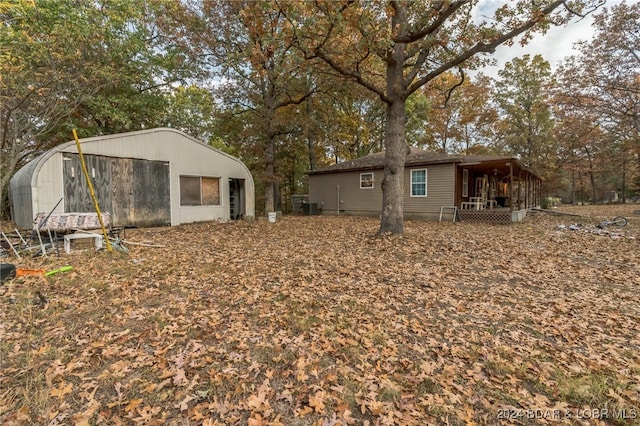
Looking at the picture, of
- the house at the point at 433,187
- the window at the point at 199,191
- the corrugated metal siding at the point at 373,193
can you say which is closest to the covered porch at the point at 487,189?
the house at the point at 433,187

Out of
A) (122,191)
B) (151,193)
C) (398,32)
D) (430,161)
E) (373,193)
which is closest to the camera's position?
(398,32)

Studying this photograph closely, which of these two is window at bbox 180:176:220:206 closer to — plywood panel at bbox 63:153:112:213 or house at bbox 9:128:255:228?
house at bbox 9:128:255:228

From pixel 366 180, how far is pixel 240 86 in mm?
8385

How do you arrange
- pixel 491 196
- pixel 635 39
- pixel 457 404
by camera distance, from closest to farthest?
pixel 457 404 → pixel 635 39 → pixel 491 196

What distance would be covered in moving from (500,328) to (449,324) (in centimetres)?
57

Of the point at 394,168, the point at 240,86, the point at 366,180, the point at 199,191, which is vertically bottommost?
the point at 199,191

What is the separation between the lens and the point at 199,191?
12539mm

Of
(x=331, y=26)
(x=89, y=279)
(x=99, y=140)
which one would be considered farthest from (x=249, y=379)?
(x=99, y=140)

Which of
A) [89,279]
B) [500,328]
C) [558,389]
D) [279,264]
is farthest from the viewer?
[279,264]

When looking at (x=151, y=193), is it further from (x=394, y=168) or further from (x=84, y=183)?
(x=394, y=168)

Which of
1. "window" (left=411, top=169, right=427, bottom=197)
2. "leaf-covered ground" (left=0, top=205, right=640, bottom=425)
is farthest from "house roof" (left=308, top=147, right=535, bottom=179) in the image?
"leaf-covered ground" (left=0, top=205, right=640, bottom=425)

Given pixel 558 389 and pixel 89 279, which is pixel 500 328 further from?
pixel 89 279

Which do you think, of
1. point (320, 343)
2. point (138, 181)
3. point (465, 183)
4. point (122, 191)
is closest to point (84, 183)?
point (122, 191)

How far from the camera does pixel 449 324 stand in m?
3.48
